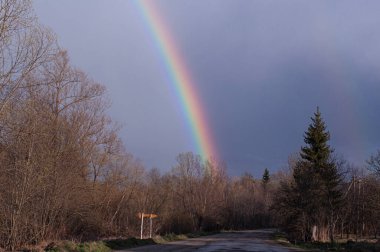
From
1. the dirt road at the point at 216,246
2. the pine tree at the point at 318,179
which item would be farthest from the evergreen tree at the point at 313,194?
the dirt road at the point at 216,246

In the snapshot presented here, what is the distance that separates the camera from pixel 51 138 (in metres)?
26.3

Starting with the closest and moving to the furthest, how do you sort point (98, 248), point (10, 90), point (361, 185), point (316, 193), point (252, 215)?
point (10, 90) → point (98, 248) → point (316, 193) → point (361, 185) → point (252, 215)

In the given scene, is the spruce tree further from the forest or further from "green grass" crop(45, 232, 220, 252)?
"green grass" crop(45, 232, 220, 252)

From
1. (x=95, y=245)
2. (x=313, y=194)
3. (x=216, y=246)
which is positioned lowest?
(x=216, y=246)

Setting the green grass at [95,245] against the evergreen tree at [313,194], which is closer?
the green grass at [95,245]

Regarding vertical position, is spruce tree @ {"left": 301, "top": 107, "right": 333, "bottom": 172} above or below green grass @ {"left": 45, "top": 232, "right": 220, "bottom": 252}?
above

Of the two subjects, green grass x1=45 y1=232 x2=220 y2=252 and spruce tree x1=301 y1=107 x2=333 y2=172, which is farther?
spruce tree x1=301 y1=107 x2=333 y2=172

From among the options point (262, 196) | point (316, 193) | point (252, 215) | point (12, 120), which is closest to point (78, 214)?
point (12, 120)

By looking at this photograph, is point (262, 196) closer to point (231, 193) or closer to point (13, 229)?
point (231, 193)

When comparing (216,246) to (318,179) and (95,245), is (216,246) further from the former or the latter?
(318,179)

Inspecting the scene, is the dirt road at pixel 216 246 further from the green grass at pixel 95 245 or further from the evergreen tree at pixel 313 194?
the evergreen tree at pixel 313 194

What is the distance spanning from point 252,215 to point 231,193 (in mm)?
13101

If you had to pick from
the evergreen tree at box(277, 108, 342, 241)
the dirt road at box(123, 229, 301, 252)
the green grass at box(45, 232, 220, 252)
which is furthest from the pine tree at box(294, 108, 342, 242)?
the green grass at box(45, 232, 220, 252)

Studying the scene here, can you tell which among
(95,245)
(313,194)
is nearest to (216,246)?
(95,245)
